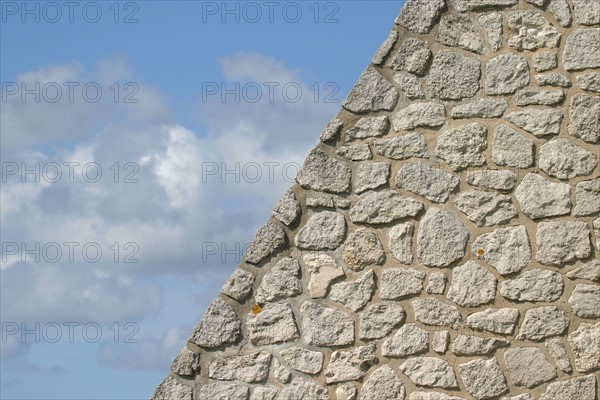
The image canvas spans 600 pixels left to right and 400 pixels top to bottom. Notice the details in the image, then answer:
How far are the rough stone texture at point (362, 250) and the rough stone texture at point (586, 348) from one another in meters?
1.34

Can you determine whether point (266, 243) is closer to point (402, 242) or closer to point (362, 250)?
point (362, 250)

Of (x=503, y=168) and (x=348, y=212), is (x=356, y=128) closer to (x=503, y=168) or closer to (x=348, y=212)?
(x=348, y=212)

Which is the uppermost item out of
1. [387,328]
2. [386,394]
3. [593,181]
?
[593,181]

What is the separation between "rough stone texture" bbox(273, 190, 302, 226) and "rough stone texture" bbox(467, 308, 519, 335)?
131cm

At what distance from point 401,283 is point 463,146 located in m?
0.99

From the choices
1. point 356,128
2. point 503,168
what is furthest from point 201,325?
point 503,168

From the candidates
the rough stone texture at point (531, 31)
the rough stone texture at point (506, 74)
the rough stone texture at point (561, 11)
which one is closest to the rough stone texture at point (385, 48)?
the rough stone texture at point (506, 74)

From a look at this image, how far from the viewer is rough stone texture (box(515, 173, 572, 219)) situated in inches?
254

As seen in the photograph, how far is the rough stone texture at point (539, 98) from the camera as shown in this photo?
6.56 metres

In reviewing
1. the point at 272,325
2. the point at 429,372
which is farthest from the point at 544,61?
the point at 272,325

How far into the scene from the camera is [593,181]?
6453mm

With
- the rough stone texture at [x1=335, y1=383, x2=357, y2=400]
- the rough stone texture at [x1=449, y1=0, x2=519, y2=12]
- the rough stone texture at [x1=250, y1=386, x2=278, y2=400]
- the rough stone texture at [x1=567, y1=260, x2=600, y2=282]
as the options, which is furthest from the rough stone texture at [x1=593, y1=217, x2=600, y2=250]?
the rough stone texture at [x1=250, y1=386, x2=278, y2=400]

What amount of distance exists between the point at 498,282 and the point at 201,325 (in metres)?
1.97

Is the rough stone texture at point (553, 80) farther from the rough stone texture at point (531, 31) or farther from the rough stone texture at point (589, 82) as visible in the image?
the rough stone texture at point (531, 31)
